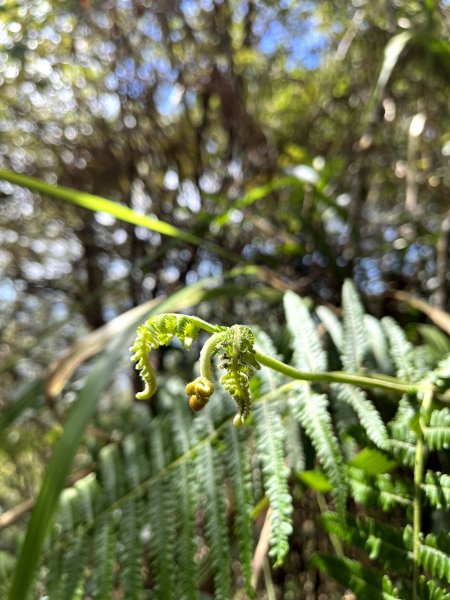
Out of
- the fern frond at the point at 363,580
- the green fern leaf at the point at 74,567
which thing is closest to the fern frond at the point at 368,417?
the fern frond at the point at 363,580

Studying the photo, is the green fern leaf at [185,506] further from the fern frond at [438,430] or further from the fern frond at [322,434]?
the fern frond at [438,430]

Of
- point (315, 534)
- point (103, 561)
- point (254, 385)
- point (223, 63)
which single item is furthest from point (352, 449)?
point (223, 63)

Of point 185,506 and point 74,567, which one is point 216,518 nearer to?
point 185,506

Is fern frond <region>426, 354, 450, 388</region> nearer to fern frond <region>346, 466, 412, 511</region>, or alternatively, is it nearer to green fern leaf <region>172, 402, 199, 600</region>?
fern frond <region>346, 466, 412, 511</region>

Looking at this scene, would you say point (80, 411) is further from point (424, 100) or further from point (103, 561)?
point (424, 100)

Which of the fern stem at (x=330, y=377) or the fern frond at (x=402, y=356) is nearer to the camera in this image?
the fern stem at (x=330, y=377)

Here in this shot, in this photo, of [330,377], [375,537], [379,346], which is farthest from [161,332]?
[379,346]
